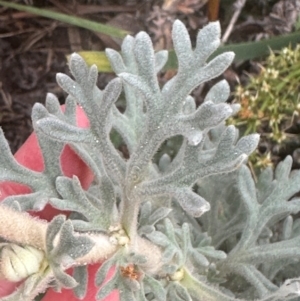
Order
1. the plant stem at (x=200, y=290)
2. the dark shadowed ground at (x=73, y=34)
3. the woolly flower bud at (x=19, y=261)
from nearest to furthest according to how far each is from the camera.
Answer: the woolly flower bud at (x=19, y=261)
the plant stem at (x=200, y=290)
the dark shadowed ground at (x=73, y=34)

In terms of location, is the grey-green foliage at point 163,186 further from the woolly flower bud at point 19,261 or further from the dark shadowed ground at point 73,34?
the dark shadowed ground at point 73,34

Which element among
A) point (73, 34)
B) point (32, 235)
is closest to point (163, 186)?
point (32, 235)

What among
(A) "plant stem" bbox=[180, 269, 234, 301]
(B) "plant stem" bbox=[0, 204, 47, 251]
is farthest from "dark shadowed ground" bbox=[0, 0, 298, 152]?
(B) "plant stem" bbox=[0, 204, 47, 251]

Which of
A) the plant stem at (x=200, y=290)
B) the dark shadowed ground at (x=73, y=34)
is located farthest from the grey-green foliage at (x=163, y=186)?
the dark shadowed ground at (x=73, y=34)

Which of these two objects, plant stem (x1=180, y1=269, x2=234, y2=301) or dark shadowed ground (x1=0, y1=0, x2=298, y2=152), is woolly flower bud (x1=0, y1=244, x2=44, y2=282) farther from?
dark shadowed ground (x1=0, y1=0, x2=298, y2=152)

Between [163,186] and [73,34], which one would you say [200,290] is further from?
[73,34]

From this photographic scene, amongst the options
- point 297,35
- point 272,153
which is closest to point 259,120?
point 272,153
